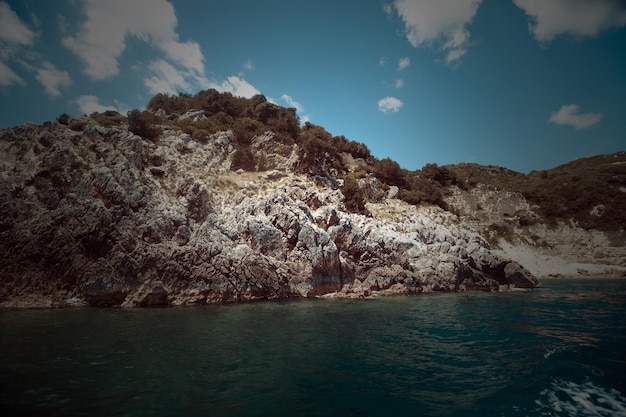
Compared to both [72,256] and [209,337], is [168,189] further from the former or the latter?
[209,337]

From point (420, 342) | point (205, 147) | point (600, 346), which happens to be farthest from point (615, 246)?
point (205, 147)

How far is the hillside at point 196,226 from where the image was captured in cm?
1995

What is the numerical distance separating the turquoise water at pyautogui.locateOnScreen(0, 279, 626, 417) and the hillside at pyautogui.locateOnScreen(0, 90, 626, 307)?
12.0ft

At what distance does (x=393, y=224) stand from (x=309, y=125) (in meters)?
24.7

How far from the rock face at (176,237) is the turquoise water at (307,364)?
3.58 meters

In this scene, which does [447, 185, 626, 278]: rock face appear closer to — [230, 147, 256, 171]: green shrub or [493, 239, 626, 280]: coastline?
[493, 239, 626, 280]: coastline

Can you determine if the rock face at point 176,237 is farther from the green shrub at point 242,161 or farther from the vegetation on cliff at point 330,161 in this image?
the vegetation on cliff at point 330,161

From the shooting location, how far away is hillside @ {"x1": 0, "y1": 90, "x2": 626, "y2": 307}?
20.0 m

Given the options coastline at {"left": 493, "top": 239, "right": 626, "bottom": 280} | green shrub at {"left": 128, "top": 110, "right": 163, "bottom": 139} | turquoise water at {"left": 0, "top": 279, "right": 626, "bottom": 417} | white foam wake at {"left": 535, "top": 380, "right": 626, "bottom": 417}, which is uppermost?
green shrub at {"left": 128, "top": 110, "right": 163, "bottom": 139}

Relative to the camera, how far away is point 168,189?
27.7 metres

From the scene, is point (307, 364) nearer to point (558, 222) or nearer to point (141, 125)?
point (141, 125)

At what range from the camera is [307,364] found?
10.1 metres

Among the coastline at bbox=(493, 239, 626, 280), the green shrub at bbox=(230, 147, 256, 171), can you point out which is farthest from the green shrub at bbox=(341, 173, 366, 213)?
the coastline at bbox=(493, 239, 626, 280)

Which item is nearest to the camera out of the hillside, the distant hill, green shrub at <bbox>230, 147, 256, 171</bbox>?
the hillside
